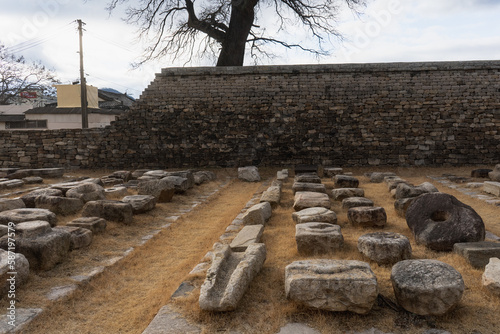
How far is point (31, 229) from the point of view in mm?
4879

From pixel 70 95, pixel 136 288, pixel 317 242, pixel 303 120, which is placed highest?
pixel 70 95

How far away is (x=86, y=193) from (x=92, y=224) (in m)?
2.20

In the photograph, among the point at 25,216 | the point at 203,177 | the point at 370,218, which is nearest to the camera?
the point at 25,216

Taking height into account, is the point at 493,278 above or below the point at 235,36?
below

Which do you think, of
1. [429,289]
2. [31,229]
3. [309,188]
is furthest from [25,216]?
[309,188]

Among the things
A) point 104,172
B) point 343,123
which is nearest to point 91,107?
point 104,172

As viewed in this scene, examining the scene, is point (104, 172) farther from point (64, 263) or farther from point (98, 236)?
point (64, 263)

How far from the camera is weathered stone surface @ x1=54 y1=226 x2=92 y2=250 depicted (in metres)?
5.32

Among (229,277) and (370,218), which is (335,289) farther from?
(370,218)

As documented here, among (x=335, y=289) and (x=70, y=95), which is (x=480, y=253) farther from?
(x=70, y=95)

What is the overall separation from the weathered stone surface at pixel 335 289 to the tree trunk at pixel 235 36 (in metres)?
15.3

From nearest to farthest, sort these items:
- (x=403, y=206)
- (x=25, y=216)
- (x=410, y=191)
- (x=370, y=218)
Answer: (x=25, y=216) < (x=370, y=218) < (x=403, y=206) < (x=410, y=191)

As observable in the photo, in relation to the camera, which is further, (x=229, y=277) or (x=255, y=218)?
(x=255, y=218)

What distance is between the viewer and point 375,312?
335cm
